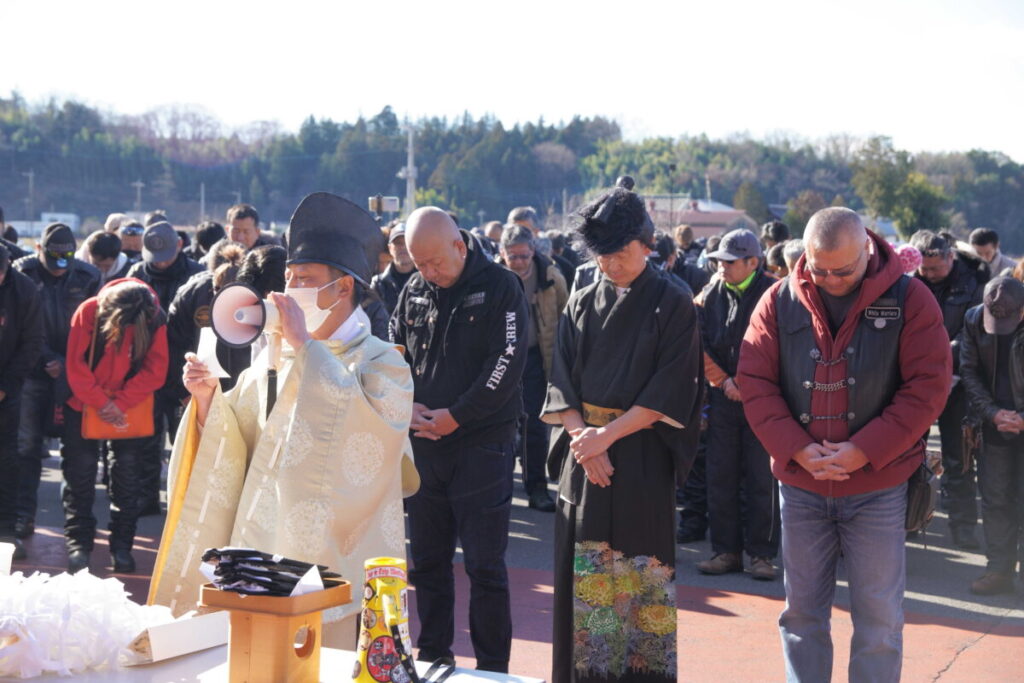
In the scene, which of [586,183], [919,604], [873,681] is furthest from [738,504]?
[586,183]

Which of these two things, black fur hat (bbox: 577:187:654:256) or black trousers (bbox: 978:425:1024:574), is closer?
black fur hat (bbox: 577:187:654:256)

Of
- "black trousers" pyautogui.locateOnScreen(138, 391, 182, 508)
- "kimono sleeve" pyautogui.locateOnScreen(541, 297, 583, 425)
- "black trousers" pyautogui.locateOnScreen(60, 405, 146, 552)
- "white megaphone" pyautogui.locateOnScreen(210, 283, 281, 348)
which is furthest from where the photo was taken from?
"black trousers" pyautogui.locateOnScreen(138, 391, 182, 508)

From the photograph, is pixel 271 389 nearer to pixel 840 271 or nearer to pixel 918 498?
pixel 840 271

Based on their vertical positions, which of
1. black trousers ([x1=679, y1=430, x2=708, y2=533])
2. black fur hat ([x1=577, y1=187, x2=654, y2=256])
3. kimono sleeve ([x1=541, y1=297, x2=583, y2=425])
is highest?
black fur hat ([x1=577, y1=187, x2=654, y2=256])

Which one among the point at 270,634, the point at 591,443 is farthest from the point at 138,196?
the point at 270,634

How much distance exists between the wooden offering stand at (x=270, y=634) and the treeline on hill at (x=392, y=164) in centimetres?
6954

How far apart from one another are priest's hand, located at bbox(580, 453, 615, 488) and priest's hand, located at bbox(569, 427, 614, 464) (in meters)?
0.02

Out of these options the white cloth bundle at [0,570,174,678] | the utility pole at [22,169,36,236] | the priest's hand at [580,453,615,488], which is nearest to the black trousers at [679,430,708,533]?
the priest's hand at [580,453,615,488]

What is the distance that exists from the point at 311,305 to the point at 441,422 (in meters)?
1.06

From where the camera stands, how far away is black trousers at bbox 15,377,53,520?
302 inches

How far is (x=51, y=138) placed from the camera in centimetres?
10106

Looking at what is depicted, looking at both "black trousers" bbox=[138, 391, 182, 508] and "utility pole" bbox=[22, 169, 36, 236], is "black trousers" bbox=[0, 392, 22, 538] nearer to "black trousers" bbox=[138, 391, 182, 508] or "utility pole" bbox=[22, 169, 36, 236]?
"black trousers" bbox=[138, 391, 182, 508]

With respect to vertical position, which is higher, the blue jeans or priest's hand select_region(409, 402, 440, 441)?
priest's hand select_region(409, 402, 440, 441)

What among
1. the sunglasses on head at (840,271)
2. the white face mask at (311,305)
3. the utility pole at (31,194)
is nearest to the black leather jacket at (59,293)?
the white face mask at (311,305)
